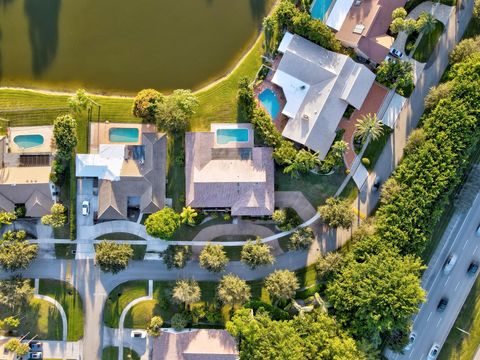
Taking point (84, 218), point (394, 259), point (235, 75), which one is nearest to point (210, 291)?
point (84, 218)

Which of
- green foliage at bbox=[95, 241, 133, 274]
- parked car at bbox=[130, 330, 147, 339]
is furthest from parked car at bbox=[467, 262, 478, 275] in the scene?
green foliage at bbox=[95, 241, 133, 274]

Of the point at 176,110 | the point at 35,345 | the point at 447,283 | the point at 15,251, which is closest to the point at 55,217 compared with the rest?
the point at 15,251

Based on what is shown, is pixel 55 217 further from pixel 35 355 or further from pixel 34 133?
pixel 35 355

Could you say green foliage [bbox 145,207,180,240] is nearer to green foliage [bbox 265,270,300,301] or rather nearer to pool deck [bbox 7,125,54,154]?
green foliage [bbox 265,270,300,301]

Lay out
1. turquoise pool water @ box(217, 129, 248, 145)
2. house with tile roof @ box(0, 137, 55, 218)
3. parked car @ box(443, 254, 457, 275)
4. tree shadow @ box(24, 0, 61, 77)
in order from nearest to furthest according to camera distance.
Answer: house with tile roof @ box(0, 137, 55, 218), parked car @ box(443, 254, 457, 275), turquoise pool water @ box(217, 129, 248, 145), tree shadow @ box(24, 0, 61, 77)

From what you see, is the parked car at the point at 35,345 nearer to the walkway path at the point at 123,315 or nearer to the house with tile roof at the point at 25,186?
the walkway path at the point at 123,315

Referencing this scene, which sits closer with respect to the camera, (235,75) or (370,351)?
(370,351)

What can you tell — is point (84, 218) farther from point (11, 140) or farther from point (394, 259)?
point (394, 259)
